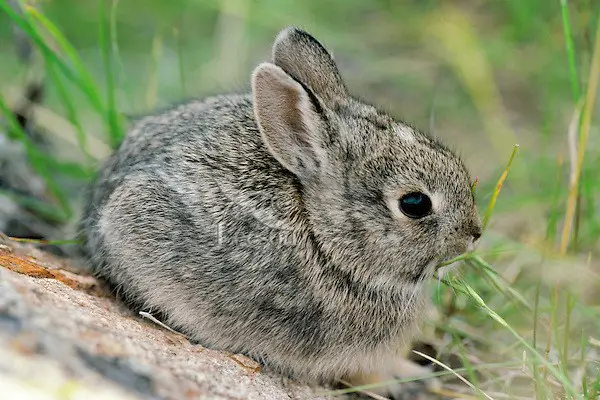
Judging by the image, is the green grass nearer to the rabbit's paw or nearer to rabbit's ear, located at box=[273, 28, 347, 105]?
the rabbit's paw

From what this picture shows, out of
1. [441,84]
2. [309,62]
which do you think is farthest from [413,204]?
[441,84]

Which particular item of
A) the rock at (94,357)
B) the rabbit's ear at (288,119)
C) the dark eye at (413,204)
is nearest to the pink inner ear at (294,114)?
the rabbit's ear at (288,119)

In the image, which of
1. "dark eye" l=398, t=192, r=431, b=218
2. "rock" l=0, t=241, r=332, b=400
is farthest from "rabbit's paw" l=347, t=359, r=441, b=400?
"dark eye" l=398, t=192, r=431, b=218

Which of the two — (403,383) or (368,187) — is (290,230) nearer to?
(368,187)

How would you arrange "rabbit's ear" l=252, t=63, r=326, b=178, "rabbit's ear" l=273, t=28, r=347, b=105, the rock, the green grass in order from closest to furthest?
the rock → "rabbit's ear" l=252, t=63, r=326, b=178 → "rabbit's ear" l=273, t=28, r=347, b=105 → the green grass

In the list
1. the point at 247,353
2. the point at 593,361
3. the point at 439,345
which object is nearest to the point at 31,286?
the point at 247,353

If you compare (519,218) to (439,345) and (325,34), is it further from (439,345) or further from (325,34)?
(325,34)
